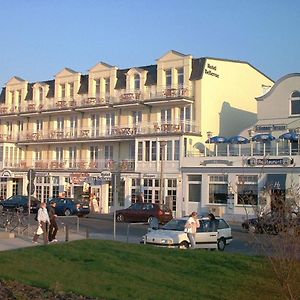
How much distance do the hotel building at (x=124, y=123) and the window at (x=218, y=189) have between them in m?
2.49

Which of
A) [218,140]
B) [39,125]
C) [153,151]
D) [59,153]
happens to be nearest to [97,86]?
[59,153]

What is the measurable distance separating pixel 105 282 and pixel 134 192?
133ft

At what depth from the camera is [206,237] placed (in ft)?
74.8

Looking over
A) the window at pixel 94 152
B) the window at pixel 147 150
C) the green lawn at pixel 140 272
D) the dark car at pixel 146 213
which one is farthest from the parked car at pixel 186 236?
the window at pixel 94 152

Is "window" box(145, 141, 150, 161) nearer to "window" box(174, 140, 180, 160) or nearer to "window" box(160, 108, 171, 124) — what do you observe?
"window" box(160, 108, 171, 124)

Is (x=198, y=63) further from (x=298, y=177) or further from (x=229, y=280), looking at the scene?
(x=229, y=280)

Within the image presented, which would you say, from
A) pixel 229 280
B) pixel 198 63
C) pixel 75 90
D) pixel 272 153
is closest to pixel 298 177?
pixel 272 153

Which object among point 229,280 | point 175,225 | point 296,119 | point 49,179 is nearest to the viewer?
point 229,280

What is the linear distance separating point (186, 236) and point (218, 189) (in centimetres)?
2510

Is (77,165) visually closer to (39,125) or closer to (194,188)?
(39,125)

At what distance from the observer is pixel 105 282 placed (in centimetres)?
1252

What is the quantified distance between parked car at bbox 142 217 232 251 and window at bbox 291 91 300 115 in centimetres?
2449

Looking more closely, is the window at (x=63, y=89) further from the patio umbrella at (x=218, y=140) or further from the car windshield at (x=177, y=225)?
the car windshield at (x=177, y=225)

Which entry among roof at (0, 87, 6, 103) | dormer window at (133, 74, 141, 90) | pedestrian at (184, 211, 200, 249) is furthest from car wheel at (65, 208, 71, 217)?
roof at (0, 87, 6, 103)
